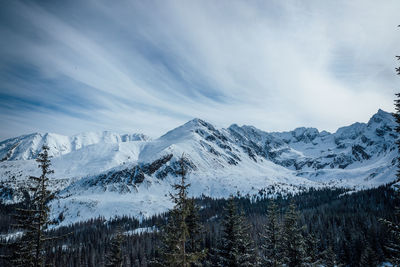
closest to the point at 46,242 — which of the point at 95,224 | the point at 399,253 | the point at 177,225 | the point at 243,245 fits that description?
the point at 177,225

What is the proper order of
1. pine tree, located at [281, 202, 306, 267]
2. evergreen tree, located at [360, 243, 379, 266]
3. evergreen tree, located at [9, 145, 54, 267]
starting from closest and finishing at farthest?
evergreen tree, located at [9, 145, 54, 267] → pine tree, located at [281, 202, 306, 267] → evergreen tree, located at [360, 243, 379, 266]

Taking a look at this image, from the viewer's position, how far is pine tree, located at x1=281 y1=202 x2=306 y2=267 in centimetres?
2453

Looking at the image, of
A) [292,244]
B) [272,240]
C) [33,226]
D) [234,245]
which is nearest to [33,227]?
[33,226]

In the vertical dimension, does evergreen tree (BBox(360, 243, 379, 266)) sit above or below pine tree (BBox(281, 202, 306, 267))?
below

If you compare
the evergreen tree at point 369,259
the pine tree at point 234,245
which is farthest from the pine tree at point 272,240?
the evergreen tree at point 369,259

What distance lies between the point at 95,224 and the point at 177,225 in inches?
8364

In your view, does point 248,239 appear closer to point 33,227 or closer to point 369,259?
point 33,227

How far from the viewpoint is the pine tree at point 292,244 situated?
24.5 metres

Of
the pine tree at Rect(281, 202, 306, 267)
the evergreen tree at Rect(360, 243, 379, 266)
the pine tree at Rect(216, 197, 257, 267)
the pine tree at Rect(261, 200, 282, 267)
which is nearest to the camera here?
the pine tree at Rect(281, 202, 306, 267)

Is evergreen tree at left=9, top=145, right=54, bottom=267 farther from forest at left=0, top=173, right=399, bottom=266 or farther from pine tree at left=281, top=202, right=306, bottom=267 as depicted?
pine tree at left=281, top=202, right=306, bottom=267

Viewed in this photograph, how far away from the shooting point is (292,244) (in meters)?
24.9

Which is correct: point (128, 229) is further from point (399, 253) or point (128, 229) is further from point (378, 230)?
point (399, 253)

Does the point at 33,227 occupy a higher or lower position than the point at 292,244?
higher

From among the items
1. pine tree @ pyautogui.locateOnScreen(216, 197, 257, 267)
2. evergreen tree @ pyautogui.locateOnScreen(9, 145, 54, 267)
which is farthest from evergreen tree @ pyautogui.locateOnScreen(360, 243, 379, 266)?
evergreen tree @ pyautogui.locateOnScreen(9, 145, 54, 267)
